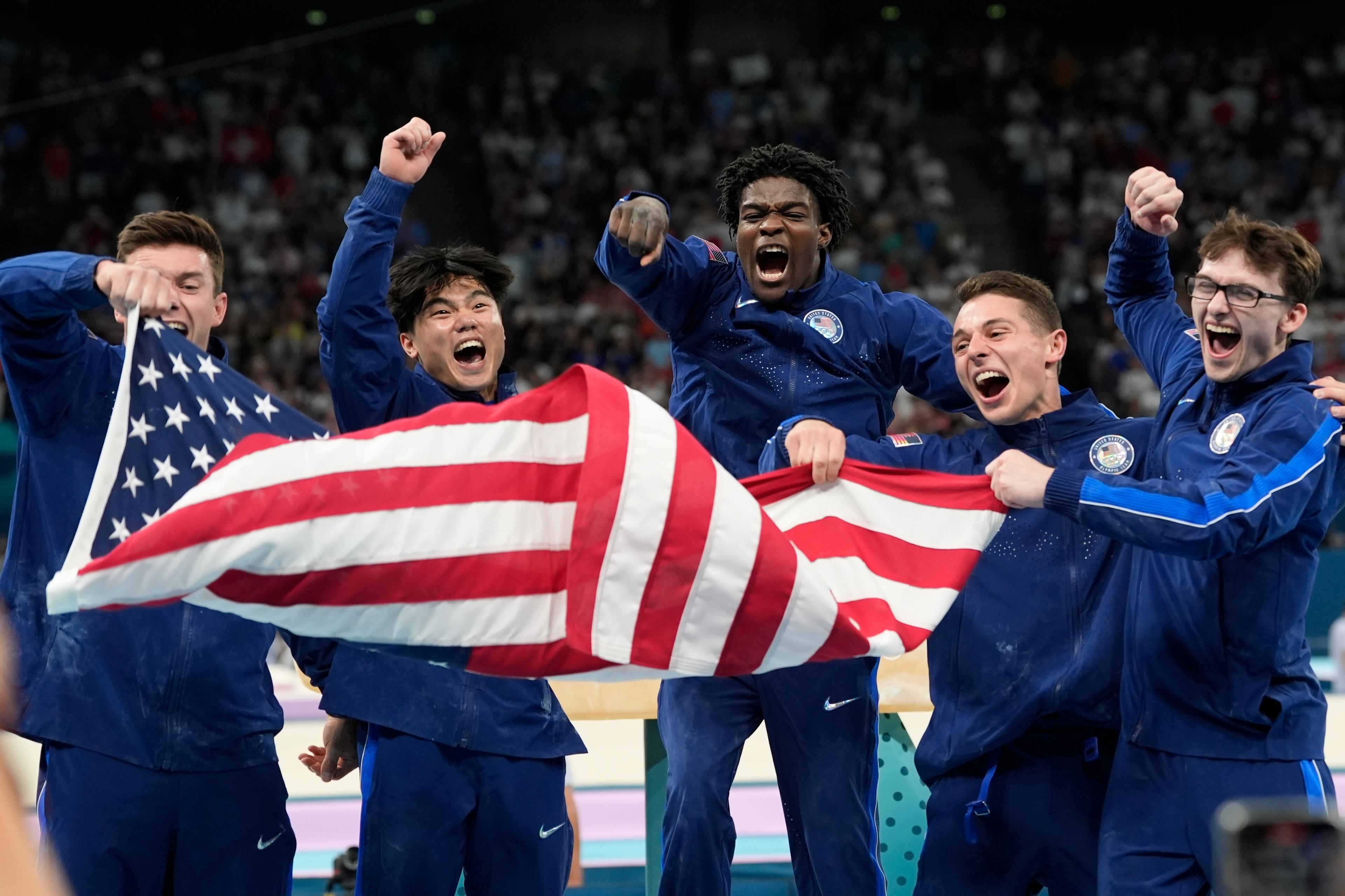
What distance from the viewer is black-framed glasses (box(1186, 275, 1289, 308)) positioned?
13.0ft

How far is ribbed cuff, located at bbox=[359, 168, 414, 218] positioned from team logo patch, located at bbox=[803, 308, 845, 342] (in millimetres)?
1383

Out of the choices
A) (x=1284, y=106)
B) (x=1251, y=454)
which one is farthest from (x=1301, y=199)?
(x=1251, y=454)

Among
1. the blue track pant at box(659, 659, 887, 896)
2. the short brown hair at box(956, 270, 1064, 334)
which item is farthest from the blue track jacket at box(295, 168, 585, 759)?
the short brown hair at box(956, 270, 1064, 334)

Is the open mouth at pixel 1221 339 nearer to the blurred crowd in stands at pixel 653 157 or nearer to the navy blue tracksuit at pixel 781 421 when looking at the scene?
the navy blue tracksuit at pixel 781 421

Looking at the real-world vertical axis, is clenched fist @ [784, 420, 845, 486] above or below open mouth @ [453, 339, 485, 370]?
below

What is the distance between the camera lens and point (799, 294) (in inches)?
187

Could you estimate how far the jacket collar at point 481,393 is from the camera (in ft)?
14.6

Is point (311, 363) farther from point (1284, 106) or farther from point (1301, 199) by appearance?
point (1284, 106)

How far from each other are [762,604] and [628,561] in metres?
0.38

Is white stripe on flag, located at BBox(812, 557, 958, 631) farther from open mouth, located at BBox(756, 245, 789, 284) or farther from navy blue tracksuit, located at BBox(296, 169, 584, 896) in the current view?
open mouth, located at BBox(756, 245, 789, 284)

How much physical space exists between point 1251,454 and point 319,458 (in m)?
2.46

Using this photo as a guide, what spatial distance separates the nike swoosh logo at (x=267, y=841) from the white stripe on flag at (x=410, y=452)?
1075mm

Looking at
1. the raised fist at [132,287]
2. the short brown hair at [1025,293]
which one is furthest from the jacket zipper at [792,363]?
the raised fist at [132,287]

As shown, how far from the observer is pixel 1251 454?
3756mm
